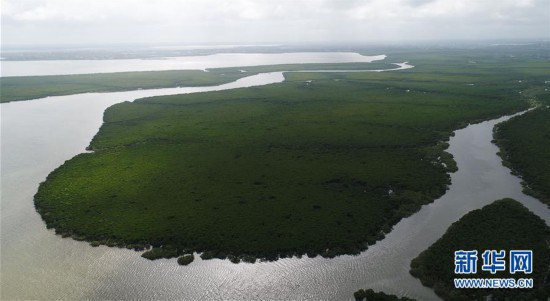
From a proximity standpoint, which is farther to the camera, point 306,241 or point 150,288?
point 306,241

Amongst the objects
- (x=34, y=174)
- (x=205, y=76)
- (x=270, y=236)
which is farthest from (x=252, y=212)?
(x=205, y=76)

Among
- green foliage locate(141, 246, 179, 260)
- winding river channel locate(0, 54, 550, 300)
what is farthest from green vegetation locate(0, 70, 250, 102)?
green foliage locate(141, 246, 179, 260)

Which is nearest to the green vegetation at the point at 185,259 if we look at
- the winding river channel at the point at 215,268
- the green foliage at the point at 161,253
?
the winding river channel at the point at 215,268

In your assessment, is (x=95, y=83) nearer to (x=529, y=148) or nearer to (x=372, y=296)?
(x=529, y=148)

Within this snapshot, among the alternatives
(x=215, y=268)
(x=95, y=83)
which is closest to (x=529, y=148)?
(x=215, y=268)

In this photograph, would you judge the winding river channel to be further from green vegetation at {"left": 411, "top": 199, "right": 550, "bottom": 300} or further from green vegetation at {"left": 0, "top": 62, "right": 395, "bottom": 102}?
green vegetation at {"left": 0, "top": 62, "right": 395, "bottom": 102}

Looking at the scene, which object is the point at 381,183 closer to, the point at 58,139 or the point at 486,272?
the point at 486,272
